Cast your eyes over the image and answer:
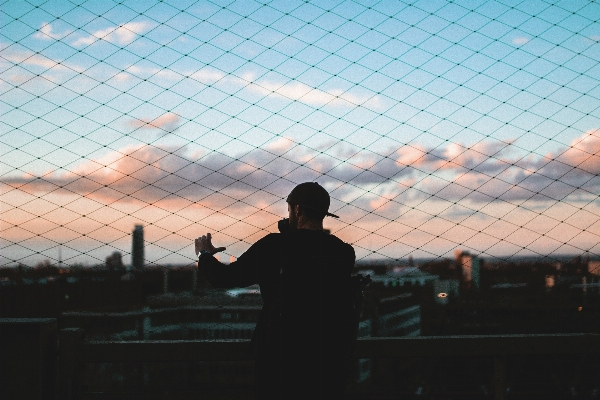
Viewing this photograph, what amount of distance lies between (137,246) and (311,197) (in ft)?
5.92

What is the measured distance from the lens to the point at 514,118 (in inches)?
128

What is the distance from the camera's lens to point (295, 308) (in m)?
1.95

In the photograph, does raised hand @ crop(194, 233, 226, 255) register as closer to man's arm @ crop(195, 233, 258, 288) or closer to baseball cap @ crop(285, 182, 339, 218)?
man's arm @ crop(195, 233, 258, 288)

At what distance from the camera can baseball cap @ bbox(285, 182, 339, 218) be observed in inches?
80.4

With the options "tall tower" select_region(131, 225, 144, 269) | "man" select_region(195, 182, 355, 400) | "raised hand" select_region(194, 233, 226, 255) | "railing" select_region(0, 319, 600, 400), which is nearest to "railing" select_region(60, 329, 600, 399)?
"railing" select_region(0, 319, 600, 400)

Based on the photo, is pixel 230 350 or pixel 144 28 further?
pixel 144 28

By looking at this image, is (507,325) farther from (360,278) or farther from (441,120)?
(360,278)

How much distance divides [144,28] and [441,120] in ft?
5.72

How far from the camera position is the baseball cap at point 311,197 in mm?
2043

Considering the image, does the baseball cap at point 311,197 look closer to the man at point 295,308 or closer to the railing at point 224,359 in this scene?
the man at point 295,308

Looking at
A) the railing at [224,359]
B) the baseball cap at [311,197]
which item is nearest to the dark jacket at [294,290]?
the baseball cap at [311,197]

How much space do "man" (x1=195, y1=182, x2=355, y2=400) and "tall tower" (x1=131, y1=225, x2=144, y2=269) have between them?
4.65 ft

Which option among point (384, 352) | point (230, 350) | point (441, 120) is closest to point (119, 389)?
point (230, 350)

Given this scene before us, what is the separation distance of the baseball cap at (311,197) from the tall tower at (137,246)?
1.46m
